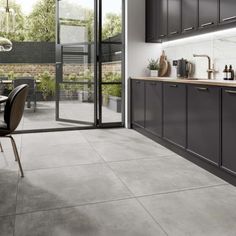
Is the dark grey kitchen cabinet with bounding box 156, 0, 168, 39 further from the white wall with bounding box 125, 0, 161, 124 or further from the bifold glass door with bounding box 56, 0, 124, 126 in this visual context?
the bifold glass door with bounding box 56, 0, 124, 126

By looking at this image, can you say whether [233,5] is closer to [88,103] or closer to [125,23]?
[125,23]

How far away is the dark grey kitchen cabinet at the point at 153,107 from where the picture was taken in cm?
446

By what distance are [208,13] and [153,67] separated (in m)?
1.84

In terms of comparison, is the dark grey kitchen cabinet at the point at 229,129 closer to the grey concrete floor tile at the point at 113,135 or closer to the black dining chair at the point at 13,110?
the grey concrete floor tile at the point at 113,135

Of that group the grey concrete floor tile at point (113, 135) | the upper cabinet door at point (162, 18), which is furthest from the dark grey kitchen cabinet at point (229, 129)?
the upper cabinet door at point (162, 18)

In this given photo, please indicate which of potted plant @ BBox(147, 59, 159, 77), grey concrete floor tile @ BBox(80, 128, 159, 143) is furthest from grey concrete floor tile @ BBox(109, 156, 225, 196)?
potted plant @ BBox(147, 59, 159, 77)

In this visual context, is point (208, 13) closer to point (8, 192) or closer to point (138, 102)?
point (138, 102)

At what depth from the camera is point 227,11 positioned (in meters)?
3.44

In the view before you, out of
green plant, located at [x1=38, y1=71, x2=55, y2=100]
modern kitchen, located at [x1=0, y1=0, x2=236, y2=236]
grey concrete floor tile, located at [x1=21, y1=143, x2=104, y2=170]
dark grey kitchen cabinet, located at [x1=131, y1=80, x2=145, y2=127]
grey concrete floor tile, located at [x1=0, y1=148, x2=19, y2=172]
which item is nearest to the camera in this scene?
modern kitchen, located at [x1=0, y1=0, x2=236, y2=236]

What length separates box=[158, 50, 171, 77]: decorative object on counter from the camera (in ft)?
18.2

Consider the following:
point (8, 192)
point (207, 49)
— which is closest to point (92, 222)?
point (8, 192)

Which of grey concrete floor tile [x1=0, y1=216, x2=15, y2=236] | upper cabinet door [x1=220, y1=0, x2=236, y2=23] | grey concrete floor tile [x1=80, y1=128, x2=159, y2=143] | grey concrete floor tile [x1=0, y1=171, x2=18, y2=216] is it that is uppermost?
upper cabinet door [x1=220, y1=0, x2=236, y2=23]

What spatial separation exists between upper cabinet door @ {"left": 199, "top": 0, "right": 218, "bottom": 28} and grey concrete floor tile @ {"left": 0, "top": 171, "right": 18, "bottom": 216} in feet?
8.91

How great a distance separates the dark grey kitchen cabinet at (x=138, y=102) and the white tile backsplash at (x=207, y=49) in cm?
68
